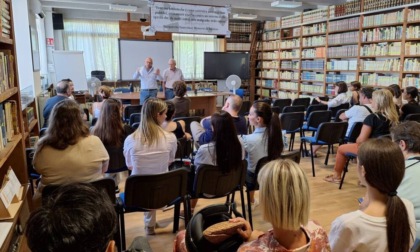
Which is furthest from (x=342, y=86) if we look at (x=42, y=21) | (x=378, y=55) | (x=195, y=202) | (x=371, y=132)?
(x=42, y=21)

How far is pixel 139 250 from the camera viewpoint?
1206 millimetres

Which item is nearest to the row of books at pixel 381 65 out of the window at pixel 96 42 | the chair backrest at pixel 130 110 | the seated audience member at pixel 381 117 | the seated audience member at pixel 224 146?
the seated audience member at pixel 381 117

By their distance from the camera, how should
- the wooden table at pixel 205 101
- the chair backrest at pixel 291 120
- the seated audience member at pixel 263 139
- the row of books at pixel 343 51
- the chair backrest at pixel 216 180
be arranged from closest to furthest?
the chair backrest at pixel 216 180 → the seated audience member at pixel 263 139 → the chair backrest at pixel 291 120 → the row of books at pixel 343 51 → the wooden table at pixel 205 101

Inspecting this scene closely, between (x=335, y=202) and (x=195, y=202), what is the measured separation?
1.56 m

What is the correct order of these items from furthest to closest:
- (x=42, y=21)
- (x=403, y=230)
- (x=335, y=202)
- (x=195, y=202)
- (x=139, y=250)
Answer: (x=42, y=21), (x=335, y=202), (x=195, y=202), (x=403, y=230), (x=139, y=250)

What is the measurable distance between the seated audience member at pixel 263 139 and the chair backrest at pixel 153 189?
2.78 ft

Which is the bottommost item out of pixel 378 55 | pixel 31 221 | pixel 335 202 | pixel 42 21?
pixel 335 202

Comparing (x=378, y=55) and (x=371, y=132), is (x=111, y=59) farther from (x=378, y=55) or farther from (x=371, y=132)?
(x=371, y=132)

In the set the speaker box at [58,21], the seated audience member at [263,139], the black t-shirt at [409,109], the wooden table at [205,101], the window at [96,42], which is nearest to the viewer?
the seated audience member at [263,139]

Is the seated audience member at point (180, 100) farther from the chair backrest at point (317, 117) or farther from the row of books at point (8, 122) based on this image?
the row of books at point (8, 122)

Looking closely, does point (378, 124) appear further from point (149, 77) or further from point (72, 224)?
point (149, 77)

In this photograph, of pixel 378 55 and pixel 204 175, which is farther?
pixel 378 55

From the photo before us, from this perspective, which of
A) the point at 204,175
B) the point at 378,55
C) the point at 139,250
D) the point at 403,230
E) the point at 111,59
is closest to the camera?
the point at 139,250

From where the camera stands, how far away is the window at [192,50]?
10320mm
